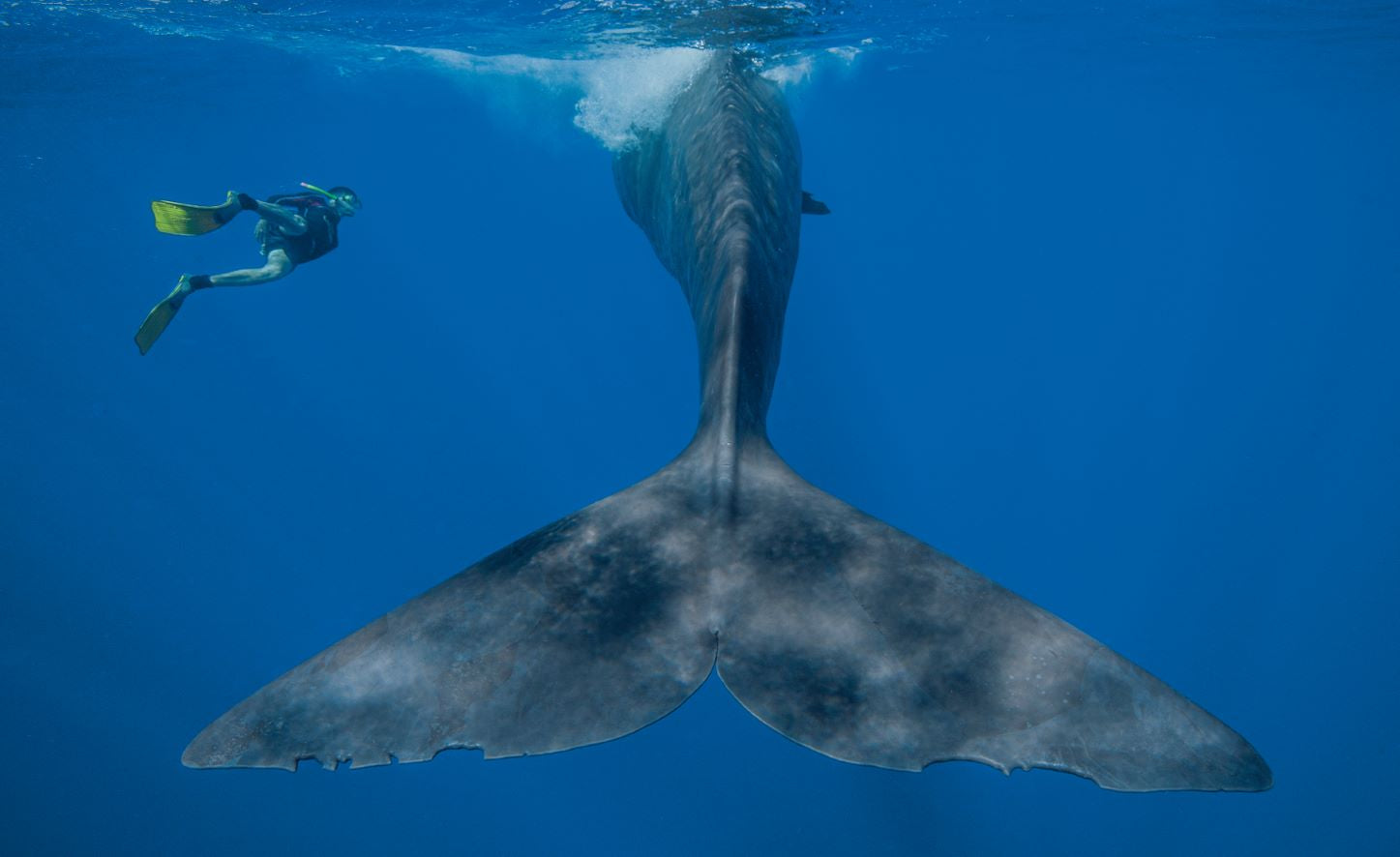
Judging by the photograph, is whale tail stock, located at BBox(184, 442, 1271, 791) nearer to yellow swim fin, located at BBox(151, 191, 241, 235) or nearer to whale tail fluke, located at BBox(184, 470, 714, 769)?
whale tail fluke, located at BBox(184, 470, 714, 769)

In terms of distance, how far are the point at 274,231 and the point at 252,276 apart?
0.94m

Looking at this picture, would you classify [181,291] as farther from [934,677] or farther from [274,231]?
[934,677]

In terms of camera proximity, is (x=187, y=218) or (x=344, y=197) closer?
(x=187, y=218)

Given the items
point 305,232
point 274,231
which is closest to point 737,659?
point 305,232

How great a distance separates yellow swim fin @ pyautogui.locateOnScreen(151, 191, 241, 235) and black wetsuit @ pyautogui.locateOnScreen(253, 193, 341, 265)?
1.70 m

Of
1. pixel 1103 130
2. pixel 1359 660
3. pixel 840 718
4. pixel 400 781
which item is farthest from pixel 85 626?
pixel 1103 130

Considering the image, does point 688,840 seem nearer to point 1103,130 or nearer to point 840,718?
point 840,718

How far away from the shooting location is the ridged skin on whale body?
3.56m

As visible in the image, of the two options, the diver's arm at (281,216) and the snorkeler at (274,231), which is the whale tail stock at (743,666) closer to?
the snorkeler at (274,231)

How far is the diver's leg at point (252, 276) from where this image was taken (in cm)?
1373

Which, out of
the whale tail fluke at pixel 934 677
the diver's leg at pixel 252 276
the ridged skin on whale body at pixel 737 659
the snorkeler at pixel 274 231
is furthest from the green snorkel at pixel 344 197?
the whale tail fluke at pixel 934 677

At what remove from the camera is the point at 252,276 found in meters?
14.0

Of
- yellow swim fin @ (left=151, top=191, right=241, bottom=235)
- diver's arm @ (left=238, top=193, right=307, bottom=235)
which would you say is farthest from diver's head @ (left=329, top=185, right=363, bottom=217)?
yellow swim fin @ (left=151, top=191, right=241, bottom=235)

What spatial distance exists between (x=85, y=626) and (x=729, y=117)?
26882 mm
